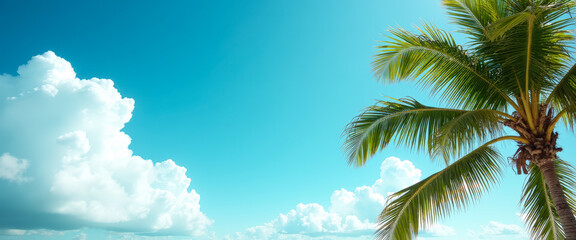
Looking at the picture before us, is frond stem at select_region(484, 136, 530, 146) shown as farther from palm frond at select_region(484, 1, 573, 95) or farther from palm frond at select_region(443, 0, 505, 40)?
palm frond at select_region(443, 0, 505, 40)

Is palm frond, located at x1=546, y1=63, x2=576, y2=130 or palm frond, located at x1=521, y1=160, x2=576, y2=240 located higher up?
palm frond, located at x1=546, y1=63, x2=576, y2=130

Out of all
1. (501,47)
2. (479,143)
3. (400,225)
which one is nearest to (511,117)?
(479,143)

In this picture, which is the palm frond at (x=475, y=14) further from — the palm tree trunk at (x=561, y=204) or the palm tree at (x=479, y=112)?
the palm tree trunk at (x=561, y=204)

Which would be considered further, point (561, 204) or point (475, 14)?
point (475, 14)

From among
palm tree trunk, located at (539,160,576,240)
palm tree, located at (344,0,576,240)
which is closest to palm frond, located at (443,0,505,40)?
palm tree, located at (344,0,576,240)

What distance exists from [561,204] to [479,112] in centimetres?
175

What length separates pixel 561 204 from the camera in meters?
5.28

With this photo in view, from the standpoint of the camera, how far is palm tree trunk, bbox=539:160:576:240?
513 centimetres

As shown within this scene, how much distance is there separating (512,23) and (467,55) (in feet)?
8.42

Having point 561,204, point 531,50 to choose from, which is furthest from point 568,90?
point 561,204

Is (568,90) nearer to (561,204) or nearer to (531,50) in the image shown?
(531,50)

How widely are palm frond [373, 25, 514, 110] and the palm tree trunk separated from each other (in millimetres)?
1347

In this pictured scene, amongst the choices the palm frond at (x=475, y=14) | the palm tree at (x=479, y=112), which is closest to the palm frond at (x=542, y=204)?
the palm tree at (x=479, y=112)

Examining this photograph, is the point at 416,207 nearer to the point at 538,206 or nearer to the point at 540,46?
the point at 538,206
